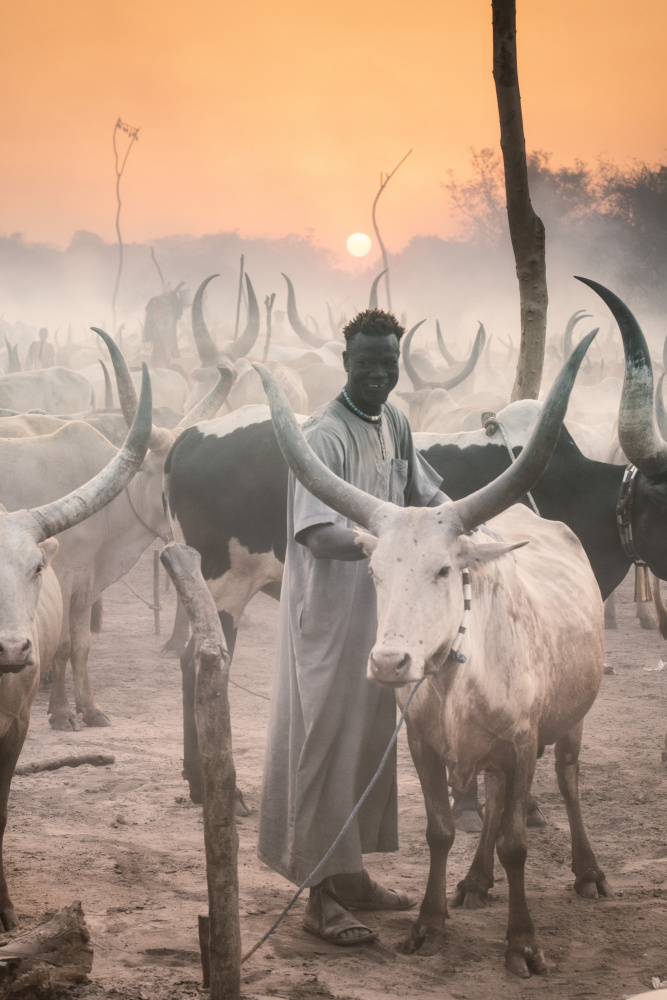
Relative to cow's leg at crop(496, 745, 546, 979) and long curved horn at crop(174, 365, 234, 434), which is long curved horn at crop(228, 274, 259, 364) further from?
cow's leg at crop(496, 745, 546, 979)

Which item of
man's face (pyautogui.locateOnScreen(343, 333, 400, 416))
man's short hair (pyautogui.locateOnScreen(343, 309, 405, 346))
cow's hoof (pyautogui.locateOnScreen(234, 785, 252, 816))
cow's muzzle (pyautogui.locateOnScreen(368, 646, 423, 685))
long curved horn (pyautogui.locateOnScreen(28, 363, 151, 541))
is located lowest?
cow's hoof (pyautogui.locateOnScreen(234, 785, 252, 816))

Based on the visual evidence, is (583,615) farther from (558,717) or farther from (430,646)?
(430,646)

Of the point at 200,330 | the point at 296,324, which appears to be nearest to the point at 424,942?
the point at 200,330

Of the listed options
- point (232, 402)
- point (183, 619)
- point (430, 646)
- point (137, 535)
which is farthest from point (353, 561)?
point (232, 402)

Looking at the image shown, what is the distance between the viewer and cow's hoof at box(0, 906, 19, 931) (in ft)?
10.5

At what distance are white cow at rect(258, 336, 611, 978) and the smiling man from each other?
224 millimetres

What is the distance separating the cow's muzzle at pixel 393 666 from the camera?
257 centimetres

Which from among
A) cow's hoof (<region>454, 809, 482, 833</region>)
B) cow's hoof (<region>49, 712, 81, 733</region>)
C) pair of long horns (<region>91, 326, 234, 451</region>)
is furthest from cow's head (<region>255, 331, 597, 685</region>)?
cow's hoof (<region>49, 712, 81, 733</region>)

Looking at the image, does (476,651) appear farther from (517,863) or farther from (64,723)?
(64,723)

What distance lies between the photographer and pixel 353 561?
10.8 feet

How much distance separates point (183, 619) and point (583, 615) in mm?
4535

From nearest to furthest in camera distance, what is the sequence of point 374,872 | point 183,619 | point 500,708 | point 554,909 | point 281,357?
point 500,708, point 554,909, point 374,872, point 183,619, point 281,357

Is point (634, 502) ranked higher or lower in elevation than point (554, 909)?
higher

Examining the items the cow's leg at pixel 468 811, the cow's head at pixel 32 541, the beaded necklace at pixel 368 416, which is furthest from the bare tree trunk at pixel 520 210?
the cow's head at pixel 32 541
